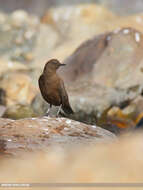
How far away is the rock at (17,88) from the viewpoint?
526 inches

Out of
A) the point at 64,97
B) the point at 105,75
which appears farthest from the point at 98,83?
the point at 64,97

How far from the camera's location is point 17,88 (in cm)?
1348

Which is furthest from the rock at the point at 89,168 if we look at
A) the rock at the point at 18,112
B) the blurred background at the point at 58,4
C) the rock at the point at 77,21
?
the blurred background at the point at 58,4

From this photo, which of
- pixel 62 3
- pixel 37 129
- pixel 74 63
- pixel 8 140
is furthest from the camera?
pixel 62 3

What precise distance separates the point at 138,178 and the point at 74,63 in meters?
10.8

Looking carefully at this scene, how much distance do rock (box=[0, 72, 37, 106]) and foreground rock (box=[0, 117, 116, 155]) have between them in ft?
24.6

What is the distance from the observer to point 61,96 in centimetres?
720

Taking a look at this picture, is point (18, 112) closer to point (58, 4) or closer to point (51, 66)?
point (51, 66)

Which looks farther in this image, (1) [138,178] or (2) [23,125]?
(2) [23,125]

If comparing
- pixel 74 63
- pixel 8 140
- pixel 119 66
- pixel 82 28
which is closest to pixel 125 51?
pixel 119 66

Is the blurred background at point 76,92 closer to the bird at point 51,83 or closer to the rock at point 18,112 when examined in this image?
the rock at point 18,112

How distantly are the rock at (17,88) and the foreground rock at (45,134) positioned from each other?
24.6ft

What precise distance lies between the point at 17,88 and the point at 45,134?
8.25m

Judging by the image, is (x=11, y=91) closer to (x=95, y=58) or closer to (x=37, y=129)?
(x=95, y=58)
